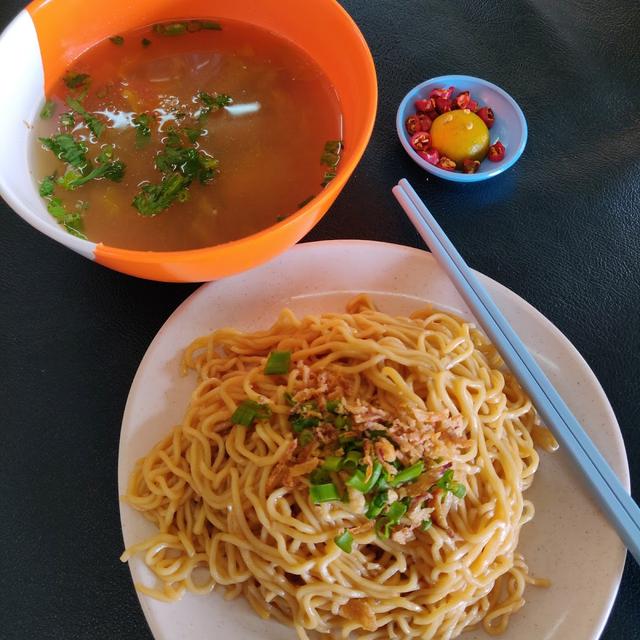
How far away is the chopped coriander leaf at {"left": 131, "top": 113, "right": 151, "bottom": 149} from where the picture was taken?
1.64m

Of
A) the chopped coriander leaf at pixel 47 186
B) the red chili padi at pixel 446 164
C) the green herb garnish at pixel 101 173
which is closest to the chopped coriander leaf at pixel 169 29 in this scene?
the green herb garnish at pixel 101 173

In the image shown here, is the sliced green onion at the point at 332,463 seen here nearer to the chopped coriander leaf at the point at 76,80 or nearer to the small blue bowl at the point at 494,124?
the small blue bowl at the point at 494,124

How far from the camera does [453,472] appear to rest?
4.42 ft

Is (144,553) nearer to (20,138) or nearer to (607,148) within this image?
(20,138)

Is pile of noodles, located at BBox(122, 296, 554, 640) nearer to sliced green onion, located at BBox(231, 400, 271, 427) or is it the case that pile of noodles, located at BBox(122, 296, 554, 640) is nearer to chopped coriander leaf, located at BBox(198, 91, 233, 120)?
sliced green onion, located at BBox(231, 400, 271, 427)

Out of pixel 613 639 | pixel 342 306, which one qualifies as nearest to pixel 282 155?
pixel 342 306

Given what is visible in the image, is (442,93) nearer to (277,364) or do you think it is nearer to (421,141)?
(421,141)

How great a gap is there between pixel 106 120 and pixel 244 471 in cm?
108

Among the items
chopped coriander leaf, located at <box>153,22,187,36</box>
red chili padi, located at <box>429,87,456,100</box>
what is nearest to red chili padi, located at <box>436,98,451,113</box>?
red chili padi, located at <box>429,87,456,100</box>

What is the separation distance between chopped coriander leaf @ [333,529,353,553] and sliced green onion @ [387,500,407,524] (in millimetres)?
106

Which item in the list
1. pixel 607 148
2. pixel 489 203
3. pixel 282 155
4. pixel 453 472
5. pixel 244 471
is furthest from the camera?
pixel 607 148

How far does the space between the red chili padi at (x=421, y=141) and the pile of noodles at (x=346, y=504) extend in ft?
2.60

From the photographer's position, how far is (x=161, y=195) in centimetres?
157

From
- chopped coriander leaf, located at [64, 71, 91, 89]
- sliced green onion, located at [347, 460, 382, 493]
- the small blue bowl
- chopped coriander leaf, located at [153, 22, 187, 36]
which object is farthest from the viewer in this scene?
the small blue bowl
